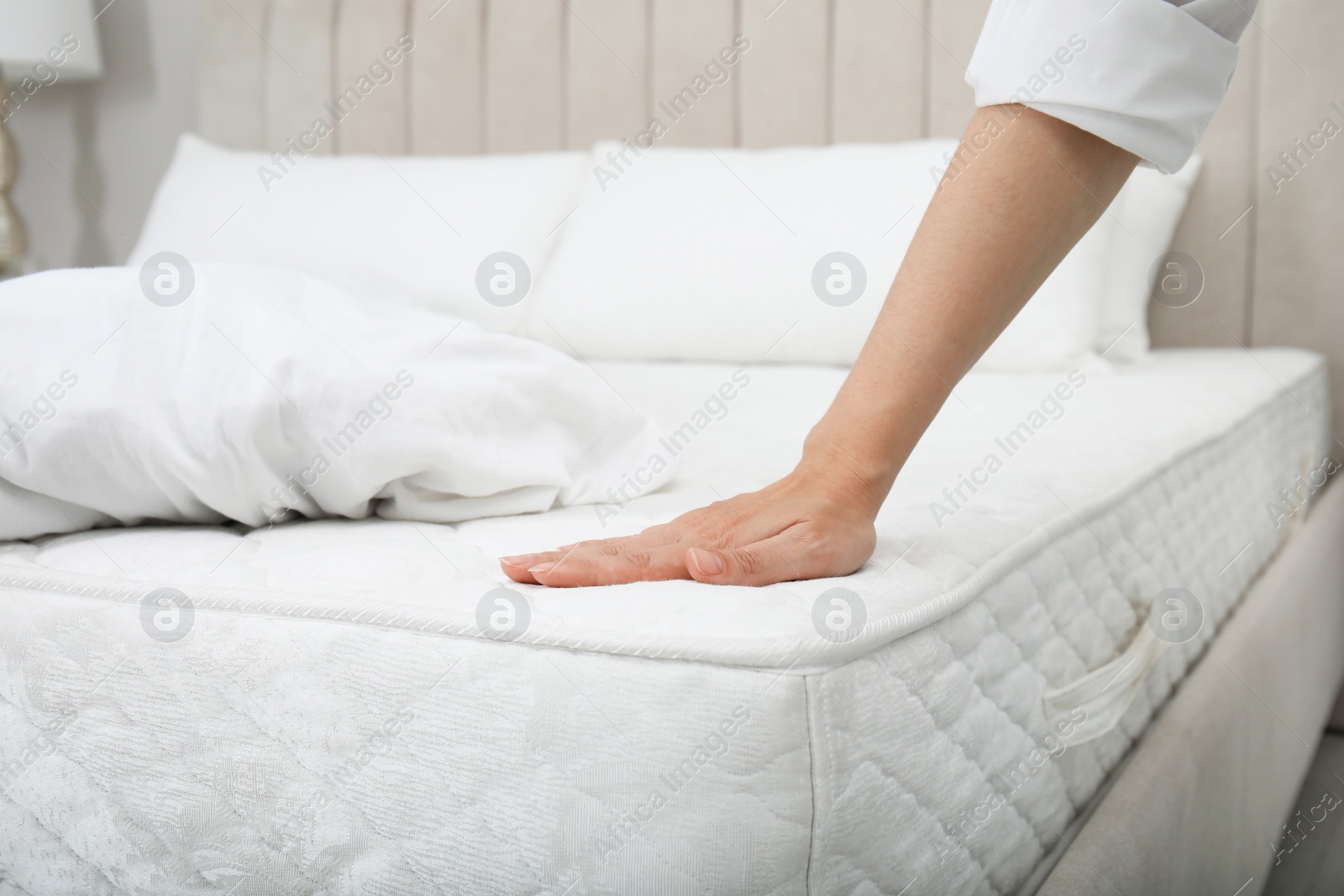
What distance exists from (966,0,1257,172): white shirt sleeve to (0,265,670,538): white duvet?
1.16 ft

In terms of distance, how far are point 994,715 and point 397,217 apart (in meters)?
1.33

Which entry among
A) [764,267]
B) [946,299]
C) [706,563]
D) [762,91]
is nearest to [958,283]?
[946,299]

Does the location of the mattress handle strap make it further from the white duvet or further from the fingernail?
the white duvet

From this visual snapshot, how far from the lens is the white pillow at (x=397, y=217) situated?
157cm

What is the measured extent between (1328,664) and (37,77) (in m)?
2.87

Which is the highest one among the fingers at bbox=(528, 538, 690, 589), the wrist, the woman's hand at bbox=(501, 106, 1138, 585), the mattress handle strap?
the woman's hand at bbox=(501, 106, 1138, 585)

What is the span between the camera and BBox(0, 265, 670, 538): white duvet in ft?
1.97

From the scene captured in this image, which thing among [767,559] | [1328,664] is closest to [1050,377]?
[1328,664]

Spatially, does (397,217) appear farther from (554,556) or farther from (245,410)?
(554,556)

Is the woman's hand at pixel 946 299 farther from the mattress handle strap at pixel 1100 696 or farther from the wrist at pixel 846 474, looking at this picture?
the mattress handle strap at pixel 1100 696

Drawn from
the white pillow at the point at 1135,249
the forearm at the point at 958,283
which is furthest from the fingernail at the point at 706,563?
the white pillow at the point at 1135,249

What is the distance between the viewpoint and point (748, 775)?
1.39 ft

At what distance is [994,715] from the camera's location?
544 millimetres

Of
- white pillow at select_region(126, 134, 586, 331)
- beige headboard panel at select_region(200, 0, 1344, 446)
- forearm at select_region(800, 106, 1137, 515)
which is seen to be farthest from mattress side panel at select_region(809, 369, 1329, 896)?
white pillow at select_region(126, 134, 586, 331)
